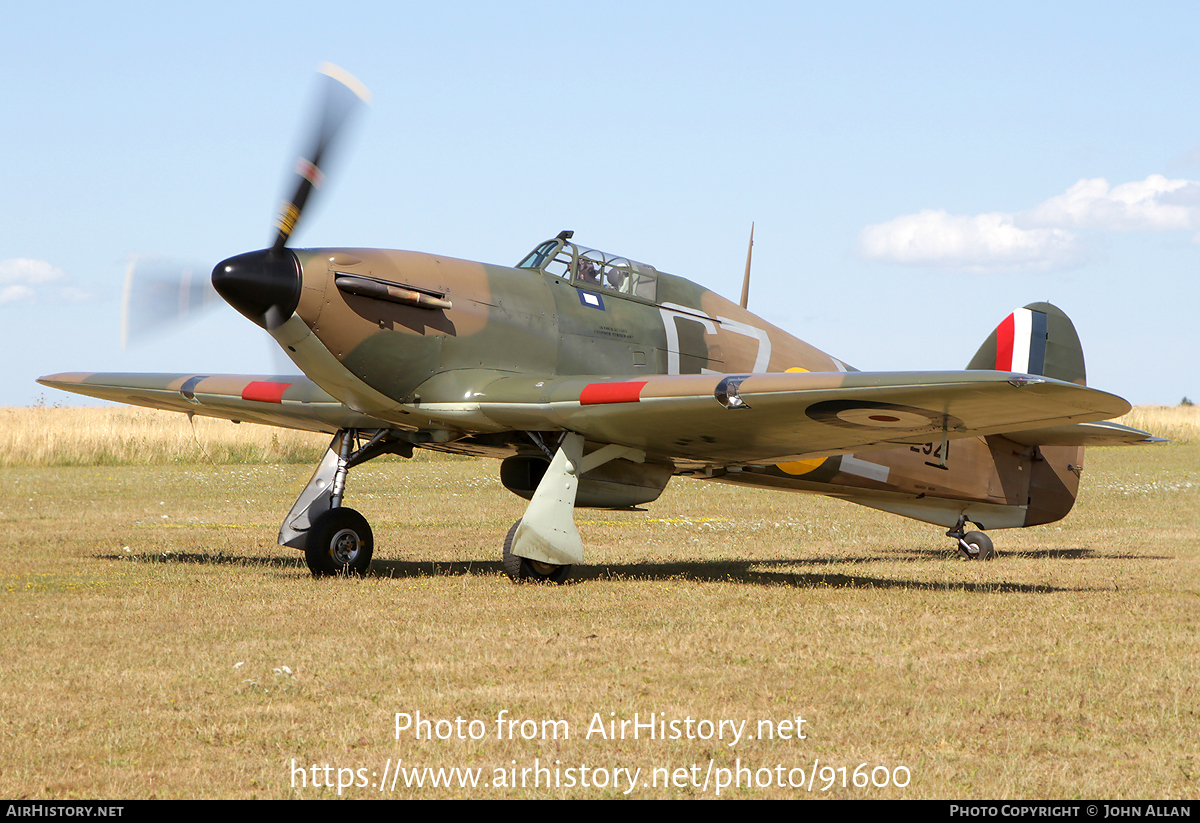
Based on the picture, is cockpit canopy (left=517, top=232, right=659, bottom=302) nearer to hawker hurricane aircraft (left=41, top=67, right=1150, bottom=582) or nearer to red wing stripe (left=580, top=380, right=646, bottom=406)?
hawker hurricane aircraft (left=41, top=67, right=1150, bottom=582)

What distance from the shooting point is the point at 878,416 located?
29.3ft

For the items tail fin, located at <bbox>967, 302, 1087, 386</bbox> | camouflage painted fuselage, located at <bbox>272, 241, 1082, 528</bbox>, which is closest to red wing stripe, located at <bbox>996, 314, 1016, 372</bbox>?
tail fin, located at <bbox>967, 302, 1087, 386</bbox>

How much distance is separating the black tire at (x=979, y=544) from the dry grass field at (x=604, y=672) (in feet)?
1.48

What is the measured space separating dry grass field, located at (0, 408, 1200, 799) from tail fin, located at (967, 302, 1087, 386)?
2.23 m

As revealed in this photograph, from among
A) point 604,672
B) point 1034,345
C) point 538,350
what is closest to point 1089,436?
point 1034,345

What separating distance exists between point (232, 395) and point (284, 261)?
130 inches

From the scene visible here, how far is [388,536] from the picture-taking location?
48.1ft

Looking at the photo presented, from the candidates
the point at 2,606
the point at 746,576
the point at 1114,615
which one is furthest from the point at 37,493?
the point at 1114,615

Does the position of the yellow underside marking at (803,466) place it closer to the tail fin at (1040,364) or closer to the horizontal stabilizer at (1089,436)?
the horizontal stabilizer at (1089,436)

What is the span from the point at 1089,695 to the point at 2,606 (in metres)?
7.28

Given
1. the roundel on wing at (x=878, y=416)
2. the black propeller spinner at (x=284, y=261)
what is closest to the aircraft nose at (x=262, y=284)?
the black propeller spinner at (x=284, y=261)

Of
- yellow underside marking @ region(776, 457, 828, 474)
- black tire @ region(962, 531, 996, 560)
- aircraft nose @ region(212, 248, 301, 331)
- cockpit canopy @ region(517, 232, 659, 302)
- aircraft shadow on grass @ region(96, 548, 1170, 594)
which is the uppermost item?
cockpit canopy @ region(517, 232, 659, 302)

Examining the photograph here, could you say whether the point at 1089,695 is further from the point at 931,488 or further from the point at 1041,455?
the point at 1041,455

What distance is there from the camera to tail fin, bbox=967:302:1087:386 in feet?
42.2
